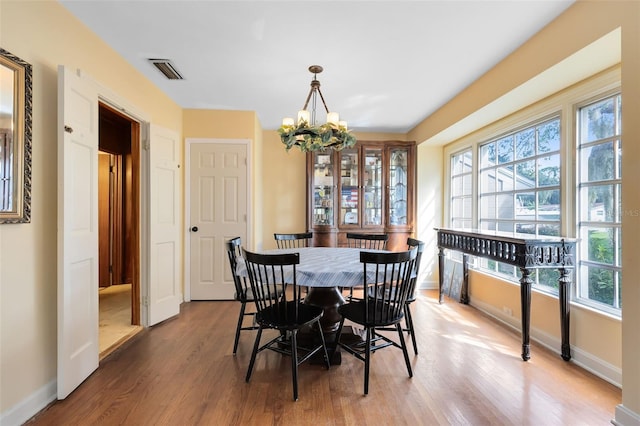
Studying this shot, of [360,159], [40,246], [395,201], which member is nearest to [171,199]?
[40,246]

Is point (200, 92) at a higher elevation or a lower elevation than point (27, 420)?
higher

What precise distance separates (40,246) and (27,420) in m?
0.96

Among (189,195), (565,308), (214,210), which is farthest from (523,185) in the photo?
(189,195)

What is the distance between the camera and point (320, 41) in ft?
7.57

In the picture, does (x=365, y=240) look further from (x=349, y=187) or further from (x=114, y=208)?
(x=114, y=208)

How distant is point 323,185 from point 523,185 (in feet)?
7.91

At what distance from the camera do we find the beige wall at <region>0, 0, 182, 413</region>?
161 cm

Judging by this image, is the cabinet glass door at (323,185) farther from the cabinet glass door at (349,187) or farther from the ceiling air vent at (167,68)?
the ceiling air vent at (167,68)

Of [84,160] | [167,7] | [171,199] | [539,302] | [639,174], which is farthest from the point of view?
[171,199]

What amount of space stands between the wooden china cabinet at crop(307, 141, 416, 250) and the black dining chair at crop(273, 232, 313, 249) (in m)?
0.20

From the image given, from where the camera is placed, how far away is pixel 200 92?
332 centimetres

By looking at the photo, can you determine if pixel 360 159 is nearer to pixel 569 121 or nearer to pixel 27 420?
pixel 569 121

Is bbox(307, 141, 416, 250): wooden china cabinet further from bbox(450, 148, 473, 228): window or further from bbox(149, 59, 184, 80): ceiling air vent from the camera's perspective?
bbox(149, 59, 184, 80): ceiling air vent

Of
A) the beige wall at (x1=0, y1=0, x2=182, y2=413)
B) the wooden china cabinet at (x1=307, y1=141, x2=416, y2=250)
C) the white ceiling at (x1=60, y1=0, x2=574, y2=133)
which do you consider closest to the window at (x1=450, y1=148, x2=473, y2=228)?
the wooden china cabinet at (x1=307, y1=141, x2=416, y2=250)
